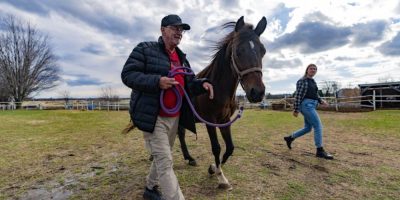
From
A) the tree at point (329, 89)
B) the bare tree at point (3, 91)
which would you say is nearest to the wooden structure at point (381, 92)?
the tree at point (329, 89)

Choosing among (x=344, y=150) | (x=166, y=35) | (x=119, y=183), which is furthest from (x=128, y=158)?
(x=344, y=150)

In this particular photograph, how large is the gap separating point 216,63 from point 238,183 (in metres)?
1.70

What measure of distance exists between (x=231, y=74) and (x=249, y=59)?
0.63 m

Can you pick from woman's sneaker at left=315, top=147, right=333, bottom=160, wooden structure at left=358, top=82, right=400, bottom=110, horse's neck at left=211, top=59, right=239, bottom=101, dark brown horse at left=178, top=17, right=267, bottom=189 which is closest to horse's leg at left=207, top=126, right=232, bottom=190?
dark brown horse at left=178, top=17, right=267, bottom=189

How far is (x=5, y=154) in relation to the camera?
245 inches

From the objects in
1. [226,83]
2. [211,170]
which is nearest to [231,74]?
[226,83]

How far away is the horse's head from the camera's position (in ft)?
9.49

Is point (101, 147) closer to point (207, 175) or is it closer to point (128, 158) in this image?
point (128, 158)

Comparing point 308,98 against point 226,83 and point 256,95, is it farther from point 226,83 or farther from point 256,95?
point 256,95

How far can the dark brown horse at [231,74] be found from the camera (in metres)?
2.97

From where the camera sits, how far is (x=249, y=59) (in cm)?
304

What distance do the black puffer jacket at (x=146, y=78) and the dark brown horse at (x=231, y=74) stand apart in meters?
0.84

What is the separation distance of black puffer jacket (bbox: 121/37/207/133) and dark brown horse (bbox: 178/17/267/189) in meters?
0.84

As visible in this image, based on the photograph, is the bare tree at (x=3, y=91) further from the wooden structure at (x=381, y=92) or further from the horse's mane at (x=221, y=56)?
the horse's mane at (x=221, y=56)
